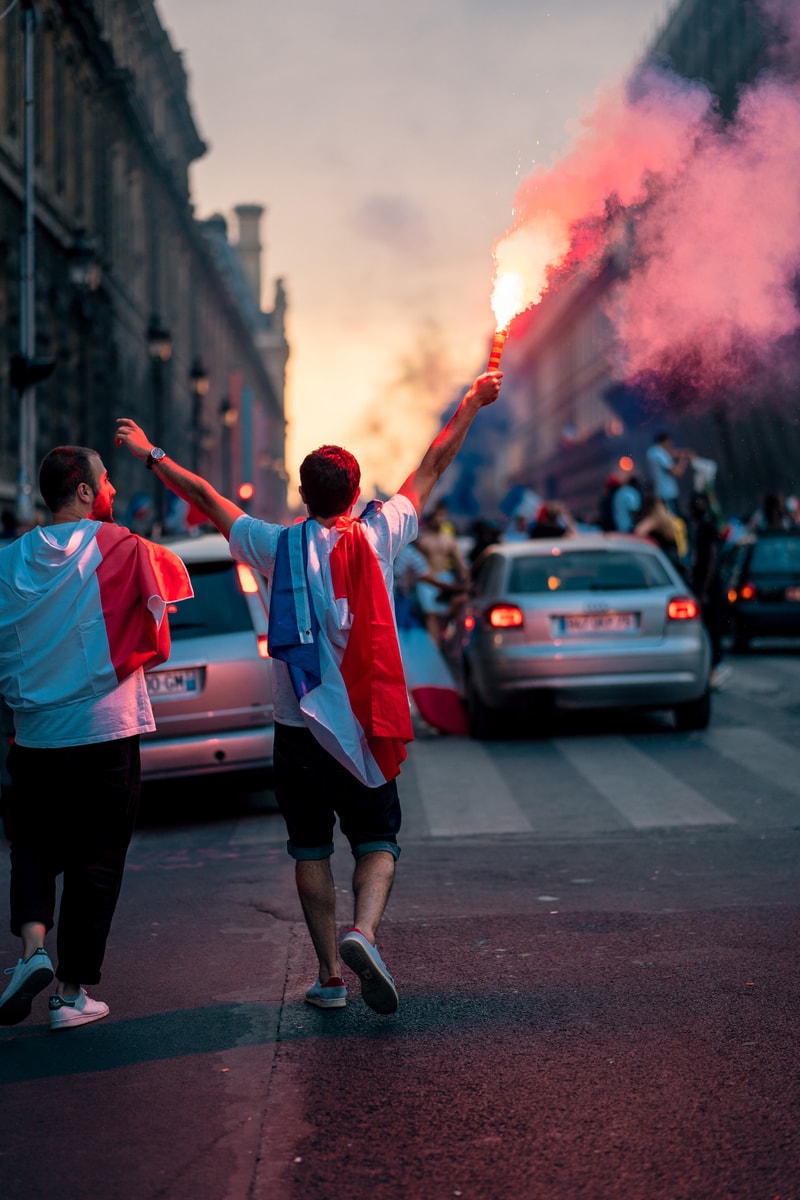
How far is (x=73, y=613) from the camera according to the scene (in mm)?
5301

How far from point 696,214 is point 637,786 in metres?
3.51

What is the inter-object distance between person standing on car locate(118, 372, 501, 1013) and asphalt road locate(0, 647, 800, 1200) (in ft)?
1.32

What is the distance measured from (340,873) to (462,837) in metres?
1.06

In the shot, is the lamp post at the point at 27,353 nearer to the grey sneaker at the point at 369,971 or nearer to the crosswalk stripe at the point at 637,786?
the crosswalk stripe at the point at 637,786

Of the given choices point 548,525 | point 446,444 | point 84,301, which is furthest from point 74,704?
point 84,301

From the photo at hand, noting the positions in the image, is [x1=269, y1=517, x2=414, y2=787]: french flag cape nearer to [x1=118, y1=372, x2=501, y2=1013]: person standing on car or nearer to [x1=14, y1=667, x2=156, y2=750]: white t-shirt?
[x1=118, y1=372, x2=501, y2=1013]: person standing on car

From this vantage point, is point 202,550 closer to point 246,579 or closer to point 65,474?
point 246,579

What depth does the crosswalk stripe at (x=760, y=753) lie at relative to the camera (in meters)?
10.7

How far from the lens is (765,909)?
670cm

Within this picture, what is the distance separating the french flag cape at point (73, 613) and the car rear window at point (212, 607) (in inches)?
176

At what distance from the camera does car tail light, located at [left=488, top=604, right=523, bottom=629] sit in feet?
43.2

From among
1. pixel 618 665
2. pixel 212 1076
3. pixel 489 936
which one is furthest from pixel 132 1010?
pixel 618 665

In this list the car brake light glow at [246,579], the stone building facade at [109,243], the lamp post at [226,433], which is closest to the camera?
the car brake light glow at [246,579]

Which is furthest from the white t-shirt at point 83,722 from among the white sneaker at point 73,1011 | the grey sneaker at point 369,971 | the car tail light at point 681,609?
the car tail light at point 681,609
